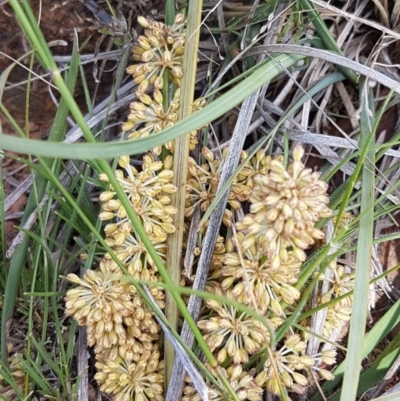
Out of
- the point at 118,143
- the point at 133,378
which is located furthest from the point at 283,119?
the point at 133,378

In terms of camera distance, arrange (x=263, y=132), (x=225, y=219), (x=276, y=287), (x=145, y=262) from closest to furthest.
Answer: (x=276, y=287)
(x=145, y=262)
(x=225, y=219)
(x=263, y=132)

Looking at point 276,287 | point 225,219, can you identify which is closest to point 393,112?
point 225,219

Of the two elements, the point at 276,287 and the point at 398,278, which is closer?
the point at 276,287

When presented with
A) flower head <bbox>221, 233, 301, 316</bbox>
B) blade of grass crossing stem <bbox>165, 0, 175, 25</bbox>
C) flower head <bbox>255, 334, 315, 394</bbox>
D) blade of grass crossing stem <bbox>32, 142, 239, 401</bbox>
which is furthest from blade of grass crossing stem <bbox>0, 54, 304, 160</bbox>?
flower head <bbox>255, 334, 315, 394</bbox>

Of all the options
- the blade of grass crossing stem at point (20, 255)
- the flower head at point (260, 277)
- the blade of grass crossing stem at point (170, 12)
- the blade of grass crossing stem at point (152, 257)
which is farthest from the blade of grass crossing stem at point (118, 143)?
the blade of grass crossing stem at point (20, 255)

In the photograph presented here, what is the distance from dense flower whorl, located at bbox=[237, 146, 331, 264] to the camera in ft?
3.78

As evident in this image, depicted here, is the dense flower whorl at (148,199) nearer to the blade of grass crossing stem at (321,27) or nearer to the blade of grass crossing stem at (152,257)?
the blade of grass crossing stem at (152,257)

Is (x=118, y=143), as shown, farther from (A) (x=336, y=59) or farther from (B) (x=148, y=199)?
→ (A) (x=336, y=59)

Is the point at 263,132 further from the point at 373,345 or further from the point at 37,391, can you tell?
the point at 37,391

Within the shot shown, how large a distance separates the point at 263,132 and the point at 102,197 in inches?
28.5

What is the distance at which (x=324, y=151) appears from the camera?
1871mm

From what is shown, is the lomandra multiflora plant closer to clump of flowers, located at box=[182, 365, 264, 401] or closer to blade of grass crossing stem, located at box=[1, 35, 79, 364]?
clump of flowers, located at box=[182, 365, 264, 401]

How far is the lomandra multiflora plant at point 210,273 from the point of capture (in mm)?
1245

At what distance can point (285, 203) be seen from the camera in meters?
1.15
